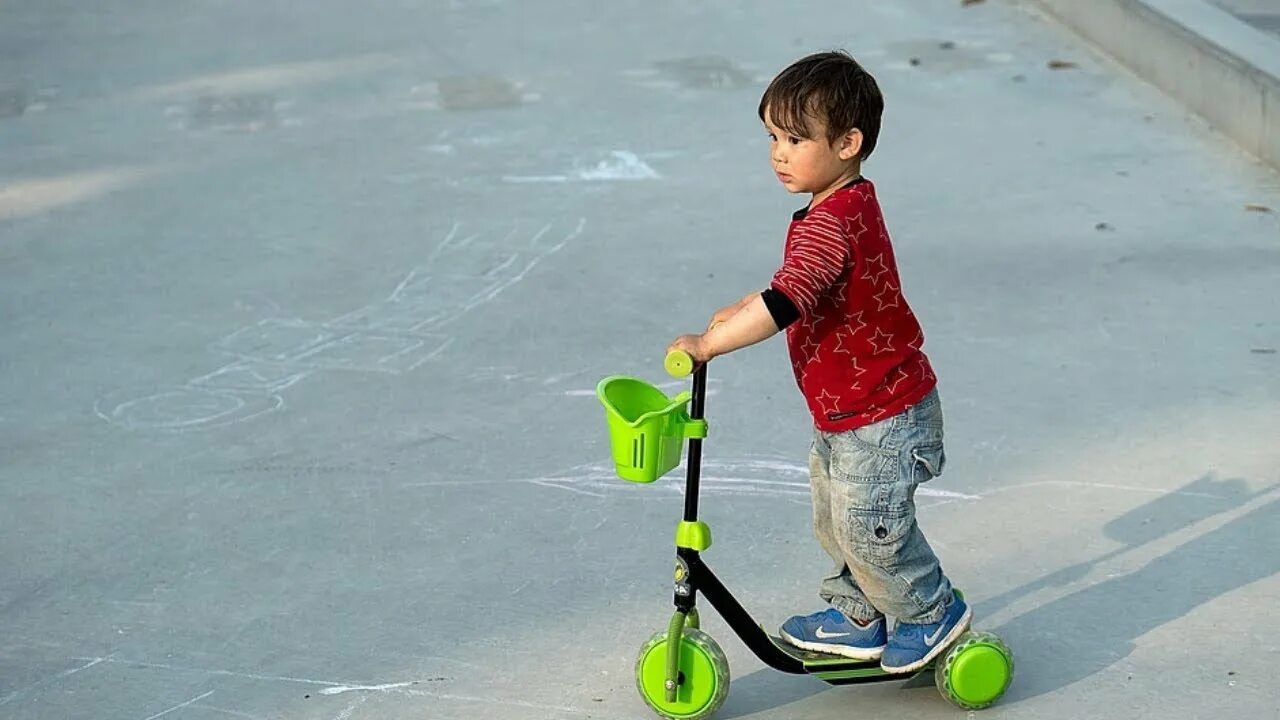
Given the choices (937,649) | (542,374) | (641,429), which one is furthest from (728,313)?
(542,374)

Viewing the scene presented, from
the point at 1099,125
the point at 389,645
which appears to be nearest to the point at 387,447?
the point at 389,645

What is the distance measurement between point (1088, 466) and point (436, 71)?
4930mm

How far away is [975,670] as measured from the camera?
3365mm

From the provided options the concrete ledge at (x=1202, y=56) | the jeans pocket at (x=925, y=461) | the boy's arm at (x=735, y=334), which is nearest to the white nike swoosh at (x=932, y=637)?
the jeans pocket at (x=925, y=461)

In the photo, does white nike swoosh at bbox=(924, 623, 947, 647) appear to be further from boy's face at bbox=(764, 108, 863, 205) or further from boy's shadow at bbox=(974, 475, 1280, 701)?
boy's face at bbox=(764, 108, 863, 205)

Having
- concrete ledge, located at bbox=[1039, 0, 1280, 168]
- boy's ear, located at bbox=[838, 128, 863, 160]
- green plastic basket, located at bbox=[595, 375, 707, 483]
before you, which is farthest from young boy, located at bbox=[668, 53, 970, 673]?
concrete ledge, located at bbox=[1039, 0, 1280, 168]

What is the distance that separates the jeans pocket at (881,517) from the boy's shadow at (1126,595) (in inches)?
14.6

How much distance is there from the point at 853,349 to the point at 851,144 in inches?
14.2

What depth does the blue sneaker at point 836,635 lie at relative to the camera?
3.47 metres

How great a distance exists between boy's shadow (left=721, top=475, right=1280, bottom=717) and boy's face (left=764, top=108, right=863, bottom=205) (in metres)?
0.99

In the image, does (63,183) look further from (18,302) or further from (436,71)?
(436,71)

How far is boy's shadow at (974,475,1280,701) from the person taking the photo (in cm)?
360

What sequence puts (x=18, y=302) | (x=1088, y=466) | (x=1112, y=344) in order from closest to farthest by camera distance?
(x=1088, y=466) → (x=1112, y=344) → (x=18, y=302)

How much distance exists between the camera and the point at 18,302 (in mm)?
5859
